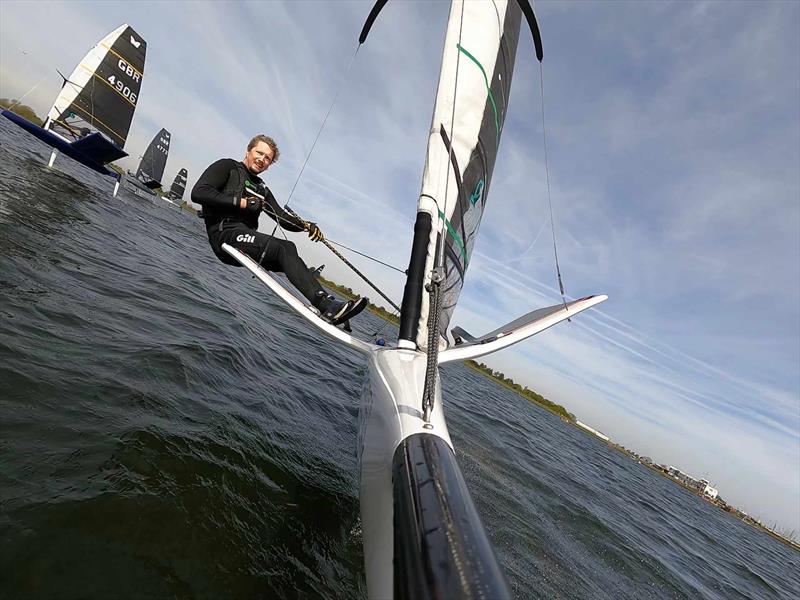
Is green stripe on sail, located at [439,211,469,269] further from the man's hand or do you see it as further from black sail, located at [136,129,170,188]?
black sail, located at [136,129,170,188]

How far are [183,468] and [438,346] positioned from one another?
1.74m

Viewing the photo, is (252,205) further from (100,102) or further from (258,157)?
(100,102)

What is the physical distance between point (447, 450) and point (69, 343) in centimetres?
331

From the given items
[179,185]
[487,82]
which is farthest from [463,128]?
[179,185]

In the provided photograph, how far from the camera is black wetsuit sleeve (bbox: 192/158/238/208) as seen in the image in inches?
152

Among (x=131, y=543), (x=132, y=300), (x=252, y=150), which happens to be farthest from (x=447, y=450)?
(x=132, y=300)

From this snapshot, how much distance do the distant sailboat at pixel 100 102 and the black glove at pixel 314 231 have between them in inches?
640

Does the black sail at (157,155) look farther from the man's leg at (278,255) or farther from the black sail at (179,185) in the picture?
the man's leg at (278,255)

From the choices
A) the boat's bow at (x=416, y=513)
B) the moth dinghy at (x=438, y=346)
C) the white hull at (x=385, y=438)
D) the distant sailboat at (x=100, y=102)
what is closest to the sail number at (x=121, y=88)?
the distant sailboat at (x=100, y=102)

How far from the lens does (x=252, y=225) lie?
14.5 feet

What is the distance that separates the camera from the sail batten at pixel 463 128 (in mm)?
4129

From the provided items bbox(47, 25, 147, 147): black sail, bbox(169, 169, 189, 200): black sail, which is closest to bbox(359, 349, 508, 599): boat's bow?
bbox(47, 25, 147, 147): black sail

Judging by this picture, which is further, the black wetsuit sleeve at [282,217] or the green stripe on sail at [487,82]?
the green stripe on sail at [487,82]

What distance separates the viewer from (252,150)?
455cm
